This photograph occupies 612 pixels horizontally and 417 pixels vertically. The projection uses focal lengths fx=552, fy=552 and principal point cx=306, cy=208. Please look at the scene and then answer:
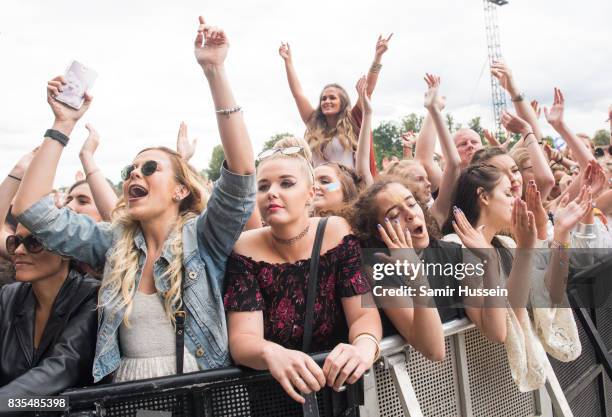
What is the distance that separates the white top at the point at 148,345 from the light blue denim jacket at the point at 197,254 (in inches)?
1.4

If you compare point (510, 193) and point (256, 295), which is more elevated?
point (510, 193)

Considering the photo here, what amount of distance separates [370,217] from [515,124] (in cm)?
259

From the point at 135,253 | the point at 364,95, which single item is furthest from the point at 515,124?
the point at 135,253

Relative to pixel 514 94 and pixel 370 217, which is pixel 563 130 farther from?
pixel 370 217

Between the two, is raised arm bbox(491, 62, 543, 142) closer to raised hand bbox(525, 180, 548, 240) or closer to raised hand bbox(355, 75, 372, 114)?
raised hand bbox(355, 75, 372, 114)

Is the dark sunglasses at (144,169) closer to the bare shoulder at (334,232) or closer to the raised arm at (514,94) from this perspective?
the bare shoulder at (334,232)

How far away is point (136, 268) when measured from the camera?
2262mm

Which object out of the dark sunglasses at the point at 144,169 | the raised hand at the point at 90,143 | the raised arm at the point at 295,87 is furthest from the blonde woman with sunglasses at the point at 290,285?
the raised arm at the point at 295,87

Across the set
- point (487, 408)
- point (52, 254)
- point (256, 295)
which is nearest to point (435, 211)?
point (487, 408)

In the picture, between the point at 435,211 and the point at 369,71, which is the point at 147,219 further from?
the point at 369,71

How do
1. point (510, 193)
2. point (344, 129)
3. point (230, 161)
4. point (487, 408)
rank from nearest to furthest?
point (230, 161) < point (487, 408) < point (510, 193) < point (344, 129)

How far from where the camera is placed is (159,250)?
2348mm

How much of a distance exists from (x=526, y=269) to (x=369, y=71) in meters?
2.98

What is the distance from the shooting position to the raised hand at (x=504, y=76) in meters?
4.97
